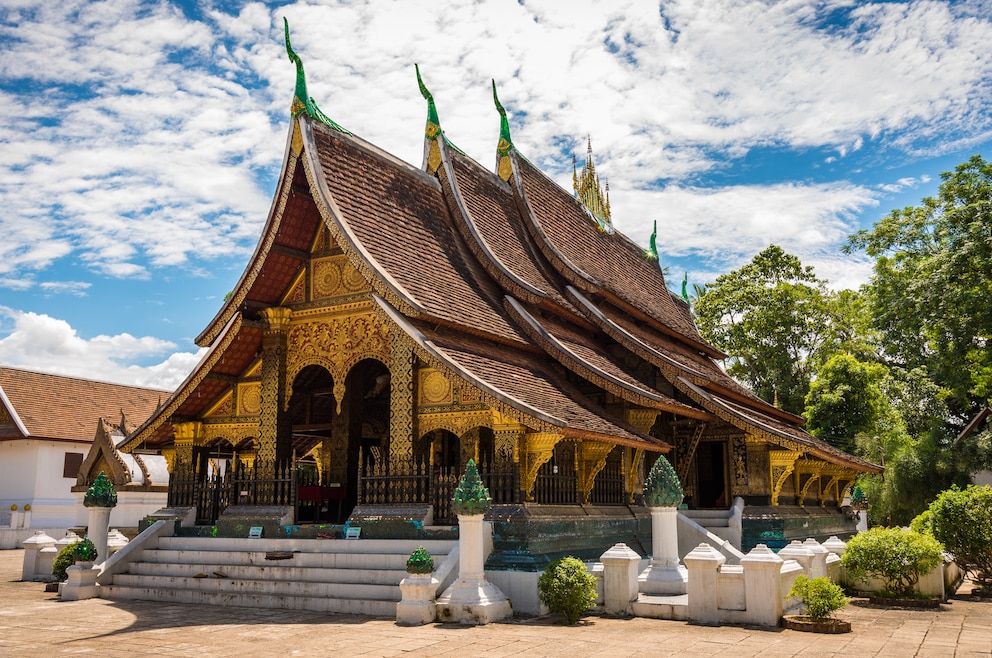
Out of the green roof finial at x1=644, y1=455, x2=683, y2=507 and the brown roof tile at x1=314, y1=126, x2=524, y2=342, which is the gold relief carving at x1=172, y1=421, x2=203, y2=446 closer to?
the brown roof tile at x1=314, y1=126, x2=524, y2=342

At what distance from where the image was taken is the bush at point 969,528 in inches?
456

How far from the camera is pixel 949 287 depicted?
22.6 m

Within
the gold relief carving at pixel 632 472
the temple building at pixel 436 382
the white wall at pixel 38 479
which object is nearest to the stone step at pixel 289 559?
the temple building at pixel 436 382

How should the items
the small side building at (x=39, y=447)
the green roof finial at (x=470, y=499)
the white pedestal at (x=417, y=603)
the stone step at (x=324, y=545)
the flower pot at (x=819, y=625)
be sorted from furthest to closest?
the small side building at (x=39, y=447), the stone step at (x=324, y=545), the green roof finial at (x=470, y=499), the white pedestal at (x=417, y=603), the flower pot at (x=819, y=625)

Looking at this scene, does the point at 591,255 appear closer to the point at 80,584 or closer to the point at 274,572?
the point at 274,572

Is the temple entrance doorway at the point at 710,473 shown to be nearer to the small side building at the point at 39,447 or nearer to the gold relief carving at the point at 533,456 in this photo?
the gold relief carving at the point at 533,456

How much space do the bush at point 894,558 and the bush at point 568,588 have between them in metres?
3.87

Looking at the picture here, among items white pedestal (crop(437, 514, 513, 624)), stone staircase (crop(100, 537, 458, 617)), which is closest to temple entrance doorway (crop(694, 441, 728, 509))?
stone staircase (crop(100, 537, 458, 617))

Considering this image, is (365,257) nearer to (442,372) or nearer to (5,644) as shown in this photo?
(442,372)

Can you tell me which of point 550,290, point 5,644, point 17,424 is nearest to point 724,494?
point 550,290

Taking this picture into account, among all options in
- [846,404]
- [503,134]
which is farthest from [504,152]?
[846,404]

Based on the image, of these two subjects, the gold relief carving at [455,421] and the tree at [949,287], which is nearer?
the gold relief carving at [455,421]

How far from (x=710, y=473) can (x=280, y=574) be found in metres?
9.91

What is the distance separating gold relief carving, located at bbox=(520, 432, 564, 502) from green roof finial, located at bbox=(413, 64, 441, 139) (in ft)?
21.1
